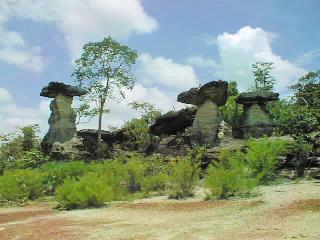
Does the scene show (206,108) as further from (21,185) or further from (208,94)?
(21,185)

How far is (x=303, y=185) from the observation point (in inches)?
660

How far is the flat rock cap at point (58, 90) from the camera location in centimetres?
3297

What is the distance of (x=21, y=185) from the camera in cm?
2106

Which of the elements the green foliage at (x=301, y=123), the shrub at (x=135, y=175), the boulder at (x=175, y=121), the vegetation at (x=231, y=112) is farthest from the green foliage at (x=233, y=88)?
the shrub at (x=135, y=175)

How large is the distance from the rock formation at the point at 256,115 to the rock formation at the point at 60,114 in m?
11.7

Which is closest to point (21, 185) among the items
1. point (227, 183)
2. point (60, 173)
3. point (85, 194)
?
point (60, 173)

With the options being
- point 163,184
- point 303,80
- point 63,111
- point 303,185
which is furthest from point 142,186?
point 303,80

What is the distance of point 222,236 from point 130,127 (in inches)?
1100

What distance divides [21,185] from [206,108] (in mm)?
12356

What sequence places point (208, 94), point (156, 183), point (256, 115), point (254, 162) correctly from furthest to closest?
point (256, 115), point (208, 94), point (156, 183), point (254, 162)

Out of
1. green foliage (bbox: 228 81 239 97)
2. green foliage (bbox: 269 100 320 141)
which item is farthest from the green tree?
green foliage (bbox: 228 81 239 97)

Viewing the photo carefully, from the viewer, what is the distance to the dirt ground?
373 inches

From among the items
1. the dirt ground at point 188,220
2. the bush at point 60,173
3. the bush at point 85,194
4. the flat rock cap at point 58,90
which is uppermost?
the flat rock cap at point 58,90

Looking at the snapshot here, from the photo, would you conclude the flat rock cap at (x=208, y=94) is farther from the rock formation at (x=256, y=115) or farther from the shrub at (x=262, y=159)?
the shrub at (x=262, y=159)
